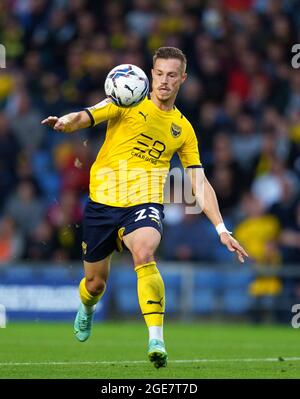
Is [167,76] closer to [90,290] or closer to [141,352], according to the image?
[90,290]

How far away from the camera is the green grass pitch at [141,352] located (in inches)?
358

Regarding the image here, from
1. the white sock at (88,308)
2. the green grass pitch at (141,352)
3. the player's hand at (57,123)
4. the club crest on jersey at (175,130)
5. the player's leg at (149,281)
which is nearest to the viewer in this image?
the player's hand at (57,123)

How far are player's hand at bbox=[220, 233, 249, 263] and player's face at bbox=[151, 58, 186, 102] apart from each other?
133 centimetres

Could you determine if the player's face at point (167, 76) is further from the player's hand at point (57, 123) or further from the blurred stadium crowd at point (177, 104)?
the blurred stadium crowd at point (177, 104)

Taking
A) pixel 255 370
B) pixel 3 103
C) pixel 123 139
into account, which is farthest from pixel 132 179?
pixel 3 103

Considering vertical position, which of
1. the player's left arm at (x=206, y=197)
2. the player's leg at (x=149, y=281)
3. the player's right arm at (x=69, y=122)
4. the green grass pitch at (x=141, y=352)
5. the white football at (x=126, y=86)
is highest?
the white football at (x=126, y=86)

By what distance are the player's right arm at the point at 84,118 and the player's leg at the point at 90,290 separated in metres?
1.35

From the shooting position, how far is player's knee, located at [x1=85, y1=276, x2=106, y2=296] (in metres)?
10.4

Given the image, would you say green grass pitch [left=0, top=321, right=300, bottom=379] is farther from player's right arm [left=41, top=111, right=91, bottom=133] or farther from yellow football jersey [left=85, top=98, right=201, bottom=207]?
player's right arm [left=41, top=111, right=91, bottom=133]

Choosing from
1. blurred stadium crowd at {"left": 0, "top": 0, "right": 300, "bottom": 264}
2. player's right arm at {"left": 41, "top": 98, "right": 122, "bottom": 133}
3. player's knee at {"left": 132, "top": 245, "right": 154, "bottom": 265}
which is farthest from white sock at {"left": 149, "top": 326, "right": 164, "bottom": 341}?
blurred stadium crowd at {"left": 0, "top": 0, "right": 300, "bottom": 264}

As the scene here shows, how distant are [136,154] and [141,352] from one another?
2.46 metres

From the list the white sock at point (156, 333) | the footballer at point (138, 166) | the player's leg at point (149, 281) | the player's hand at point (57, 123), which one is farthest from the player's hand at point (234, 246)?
the player's hand at point (57, 123)

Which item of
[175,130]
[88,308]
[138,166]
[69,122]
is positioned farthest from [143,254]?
[88,308]
